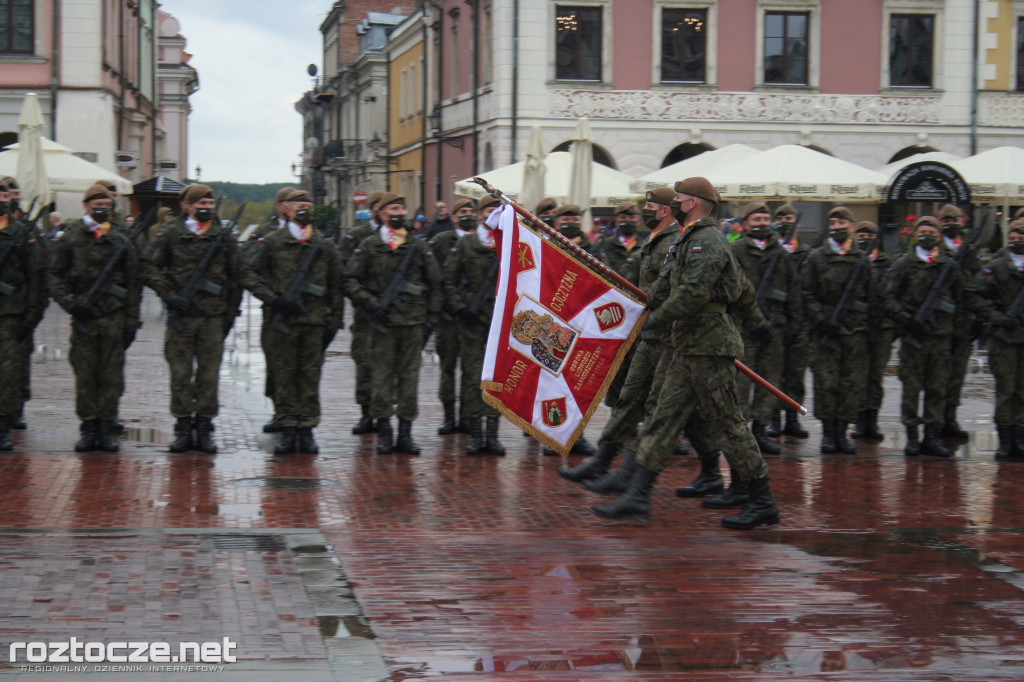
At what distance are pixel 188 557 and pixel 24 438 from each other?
181 inches

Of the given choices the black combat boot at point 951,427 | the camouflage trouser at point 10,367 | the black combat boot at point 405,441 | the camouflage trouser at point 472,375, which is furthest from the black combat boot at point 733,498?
the camouflage trouser at point 10,367

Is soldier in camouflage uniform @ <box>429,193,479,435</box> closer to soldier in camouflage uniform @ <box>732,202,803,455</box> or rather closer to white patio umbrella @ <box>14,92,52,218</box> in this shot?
soldier in camouflage uniform @ <box>732,202,803,455</box>

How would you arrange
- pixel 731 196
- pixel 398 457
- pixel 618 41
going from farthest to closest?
pixel 618 41 < pixel 731 196 < pixel 398 457

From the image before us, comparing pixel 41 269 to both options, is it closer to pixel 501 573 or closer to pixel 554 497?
pixel 554 497

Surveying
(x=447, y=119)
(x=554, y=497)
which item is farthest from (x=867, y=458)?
(x=447, y=119)

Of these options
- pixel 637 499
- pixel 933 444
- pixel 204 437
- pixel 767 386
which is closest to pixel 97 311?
pixel 204 437

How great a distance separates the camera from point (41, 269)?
34.4 feet

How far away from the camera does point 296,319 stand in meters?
10.4

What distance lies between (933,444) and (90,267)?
7006 mm

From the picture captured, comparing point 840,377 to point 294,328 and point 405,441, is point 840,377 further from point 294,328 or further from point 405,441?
point 294,328

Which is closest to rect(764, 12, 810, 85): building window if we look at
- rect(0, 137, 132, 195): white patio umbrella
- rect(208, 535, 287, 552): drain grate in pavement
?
rect(0, 137, 132, 195): white patio umbrella

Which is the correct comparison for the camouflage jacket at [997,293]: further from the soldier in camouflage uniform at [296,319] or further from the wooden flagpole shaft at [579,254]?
the soldier in camouflage uniform at [296,319]

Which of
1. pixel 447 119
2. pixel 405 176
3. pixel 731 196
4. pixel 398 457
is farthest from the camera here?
pixel 405 176

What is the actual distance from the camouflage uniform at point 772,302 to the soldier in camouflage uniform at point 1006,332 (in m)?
1.50
